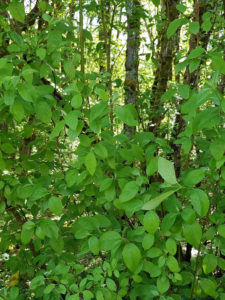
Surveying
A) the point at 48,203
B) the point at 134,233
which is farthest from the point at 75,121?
the point at 134,233

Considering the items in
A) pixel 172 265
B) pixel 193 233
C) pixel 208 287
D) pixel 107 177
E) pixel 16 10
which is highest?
pixel 16 10

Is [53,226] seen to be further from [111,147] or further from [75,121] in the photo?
[75,121]

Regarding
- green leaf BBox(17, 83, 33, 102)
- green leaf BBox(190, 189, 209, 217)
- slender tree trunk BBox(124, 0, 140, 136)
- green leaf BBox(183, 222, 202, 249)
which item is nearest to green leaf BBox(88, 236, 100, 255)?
green leaf BBox(183, 222, 202, 249)

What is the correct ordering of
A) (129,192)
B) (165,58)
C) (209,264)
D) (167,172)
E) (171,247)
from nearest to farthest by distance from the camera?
(167,172) → (129,192) → (171,247) → (209,264) → (165,58)

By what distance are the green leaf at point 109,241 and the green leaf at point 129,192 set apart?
0.23 meters

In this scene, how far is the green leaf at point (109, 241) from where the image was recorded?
50.9 inches

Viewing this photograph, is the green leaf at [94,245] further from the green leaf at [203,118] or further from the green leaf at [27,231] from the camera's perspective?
the green leaf at [203,118]

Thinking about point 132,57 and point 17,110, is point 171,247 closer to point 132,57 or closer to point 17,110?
point 17,110

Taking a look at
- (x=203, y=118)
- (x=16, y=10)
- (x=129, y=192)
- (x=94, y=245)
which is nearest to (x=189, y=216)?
(x=129, y=192)

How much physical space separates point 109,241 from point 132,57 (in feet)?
7.53

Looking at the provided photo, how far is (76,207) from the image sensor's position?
179cm

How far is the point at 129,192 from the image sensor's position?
45.9 inches

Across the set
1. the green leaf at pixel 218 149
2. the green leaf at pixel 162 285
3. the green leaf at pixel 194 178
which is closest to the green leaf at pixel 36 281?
the green leaf at pixel 162 285

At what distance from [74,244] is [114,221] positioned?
32 centimetres
